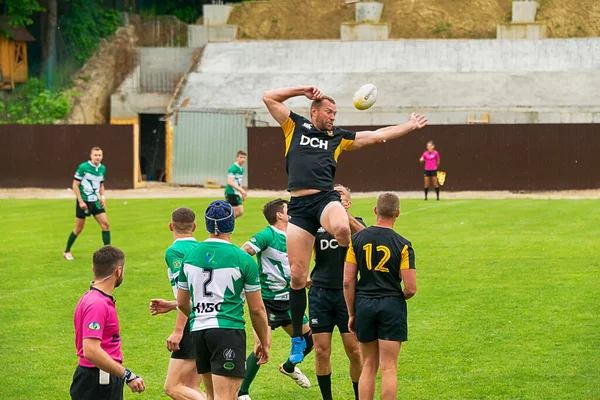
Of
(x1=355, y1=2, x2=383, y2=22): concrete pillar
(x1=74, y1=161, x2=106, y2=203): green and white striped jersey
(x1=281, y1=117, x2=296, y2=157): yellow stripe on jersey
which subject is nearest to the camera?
(x1=281, y1=117, x2=296, y2=157): yellow stripe on jersey

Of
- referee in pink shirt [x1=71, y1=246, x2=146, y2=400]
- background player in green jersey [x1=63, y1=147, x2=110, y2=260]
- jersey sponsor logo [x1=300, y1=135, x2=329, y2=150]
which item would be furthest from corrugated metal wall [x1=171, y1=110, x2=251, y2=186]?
referee in pink shirt [x1=71, y1=246, x2=146, y2=400]

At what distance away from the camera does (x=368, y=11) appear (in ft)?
197

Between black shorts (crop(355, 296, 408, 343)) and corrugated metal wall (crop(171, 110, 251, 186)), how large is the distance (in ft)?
126

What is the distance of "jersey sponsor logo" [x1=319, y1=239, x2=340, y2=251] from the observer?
1049 cm

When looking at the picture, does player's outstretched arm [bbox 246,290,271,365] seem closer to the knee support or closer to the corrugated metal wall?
the knee support

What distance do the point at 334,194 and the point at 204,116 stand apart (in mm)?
38708

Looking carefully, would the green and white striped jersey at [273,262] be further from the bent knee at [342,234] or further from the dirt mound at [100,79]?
the dirt mound at [100,79]

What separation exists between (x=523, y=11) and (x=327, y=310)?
51.9 meters

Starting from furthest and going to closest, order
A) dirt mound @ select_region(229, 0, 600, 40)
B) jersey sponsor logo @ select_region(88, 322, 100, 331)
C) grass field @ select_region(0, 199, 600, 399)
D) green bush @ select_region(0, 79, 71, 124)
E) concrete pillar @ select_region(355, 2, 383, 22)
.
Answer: dirt mound @ select_region(229, 0, 600, 40)
concrete pillar @ select_region(355, 2, 383, 22)
green bush @ select_region(0, 79, 71, 124)
grass field @ select_region(0, 199, 600, 399)
jersey sponsor logo @ select_region(88, 322, 100, 331)

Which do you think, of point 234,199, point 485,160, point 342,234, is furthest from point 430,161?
point 342,234

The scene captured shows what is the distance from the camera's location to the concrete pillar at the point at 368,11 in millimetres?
60125

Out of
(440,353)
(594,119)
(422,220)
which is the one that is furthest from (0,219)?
(594,119)

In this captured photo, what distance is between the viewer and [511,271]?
1922 cm

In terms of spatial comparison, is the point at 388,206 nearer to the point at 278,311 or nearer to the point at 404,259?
the point at 404,259
